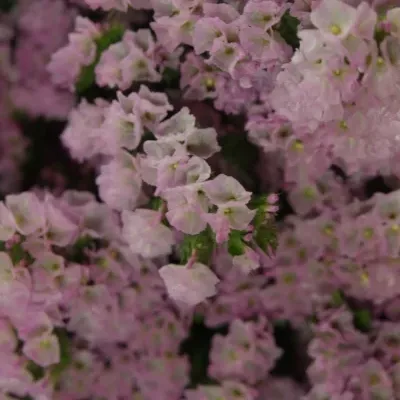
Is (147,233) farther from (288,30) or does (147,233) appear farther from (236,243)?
(288,30)

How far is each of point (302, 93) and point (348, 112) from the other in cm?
4

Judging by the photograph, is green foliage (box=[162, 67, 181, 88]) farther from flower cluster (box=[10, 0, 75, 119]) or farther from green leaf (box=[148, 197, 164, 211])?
flower cluster (box=[10, 0, 75, 119])

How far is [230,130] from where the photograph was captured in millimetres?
833

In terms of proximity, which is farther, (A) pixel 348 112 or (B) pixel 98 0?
(B) pixel 98 0

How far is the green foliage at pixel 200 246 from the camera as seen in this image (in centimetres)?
68

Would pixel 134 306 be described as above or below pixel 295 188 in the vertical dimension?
below

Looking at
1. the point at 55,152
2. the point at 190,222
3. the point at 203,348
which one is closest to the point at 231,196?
the point at 190,222

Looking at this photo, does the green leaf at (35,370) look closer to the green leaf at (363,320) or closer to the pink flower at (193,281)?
the pink flower at (193,281)

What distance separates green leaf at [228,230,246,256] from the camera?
0.66m

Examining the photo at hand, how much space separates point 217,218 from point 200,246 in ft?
0.19

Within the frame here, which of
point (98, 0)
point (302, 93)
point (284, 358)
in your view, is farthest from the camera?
point (284, 358)

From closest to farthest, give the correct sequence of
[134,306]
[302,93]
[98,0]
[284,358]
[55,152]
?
[302,93] < [98,0] < [134,306] < [284,358] < [55,152]

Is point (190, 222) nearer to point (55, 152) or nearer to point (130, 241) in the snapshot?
point (130, 241)

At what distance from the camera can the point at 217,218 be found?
25.2 inches
